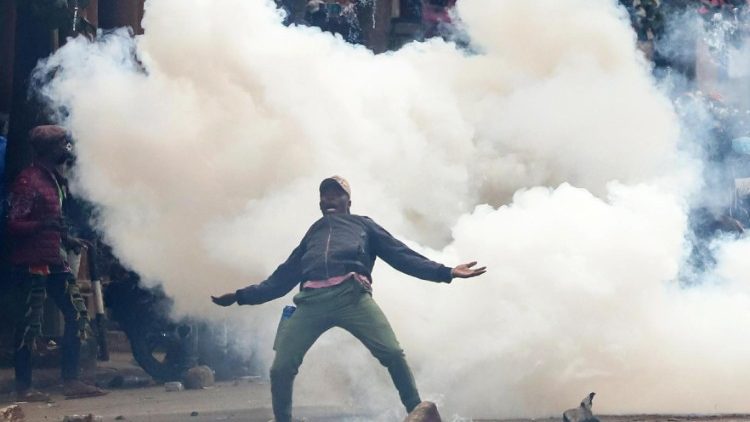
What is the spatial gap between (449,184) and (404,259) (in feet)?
7.11

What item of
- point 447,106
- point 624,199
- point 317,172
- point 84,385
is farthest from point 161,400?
point 624,199

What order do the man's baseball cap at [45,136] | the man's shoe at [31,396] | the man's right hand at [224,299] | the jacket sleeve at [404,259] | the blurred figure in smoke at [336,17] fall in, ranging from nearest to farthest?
the jacket sleeve at [404,259], the man's right hand at [224,299], the man's shoe at [31,396], the man's baseball cap at [45,136], the blurred figure in smoke at [336,17]

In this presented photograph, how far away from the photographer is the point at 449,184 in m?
10.4

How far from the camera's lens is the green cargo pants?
811 centimetres

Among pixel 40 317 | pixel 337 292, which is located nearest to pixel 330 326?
pixel 337 292

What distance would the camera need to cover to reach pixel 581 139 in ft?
36.0

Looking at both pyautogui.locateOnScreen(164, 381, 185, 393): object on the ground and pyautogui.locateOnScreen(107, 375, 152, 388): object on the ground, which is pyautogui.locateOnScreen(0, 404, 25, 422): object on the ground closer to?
pyautogui.locateOnScreen(164, 381, 185, 393): object on the ground

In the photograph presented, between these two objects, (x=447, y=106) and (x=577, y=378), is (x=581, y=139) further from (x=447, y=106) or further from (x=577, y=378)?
(x=577, y=378)

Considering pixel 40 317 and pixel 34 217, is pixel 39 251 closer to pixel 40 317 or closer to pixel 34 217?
pixel 34 217

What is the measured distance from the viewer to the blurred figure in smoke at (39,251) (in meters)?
10.1

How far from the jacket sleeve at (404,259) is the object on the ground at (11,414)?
254cm

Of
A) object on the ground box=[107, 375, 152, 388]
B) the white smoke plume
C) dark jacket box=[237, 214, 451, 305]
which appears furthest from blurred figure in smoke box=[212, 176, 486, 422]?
object on the ground box=[107, 375, 152, 388]

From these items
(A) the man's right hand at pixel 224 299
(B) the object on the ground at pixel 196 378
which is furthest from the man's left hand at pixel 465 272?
(B) the object on the ground at pixel 196 378

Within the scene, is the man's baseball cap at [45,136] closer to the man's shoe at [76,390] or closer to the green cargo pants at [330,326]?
the man's shoe at [76,390]
